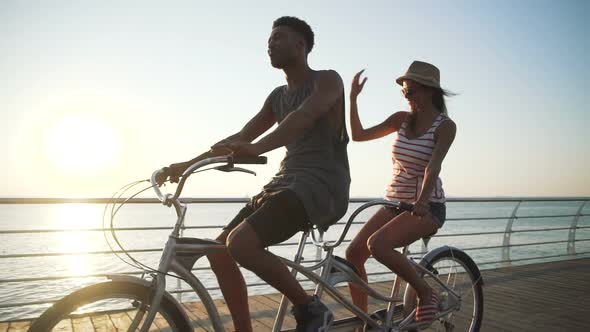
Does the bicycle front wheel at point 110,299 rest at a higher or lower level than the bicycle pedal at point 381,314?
higher

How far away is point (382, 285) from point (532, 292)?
1678mm

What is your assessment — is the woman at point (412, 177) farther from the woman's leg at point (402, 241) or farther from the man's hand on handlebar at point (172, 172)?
the man's hand on handlebar at point (172, 172)

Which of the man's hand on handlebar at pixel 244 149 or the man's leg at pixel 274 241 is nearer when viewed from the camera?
the man's hand on handlebar at pixel 244 149

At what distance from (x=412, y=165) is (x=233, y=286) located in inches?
50.5

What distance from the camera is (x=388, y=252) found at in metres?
2.48

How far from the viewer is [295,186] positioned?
1.91 metres

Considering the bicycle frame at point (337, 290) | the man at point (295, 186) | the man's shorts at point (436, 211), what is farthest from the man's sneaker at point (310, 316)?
the man's shorts at point (436, 211)

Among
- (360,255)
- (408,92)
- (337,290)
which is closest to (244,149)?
(337,290)

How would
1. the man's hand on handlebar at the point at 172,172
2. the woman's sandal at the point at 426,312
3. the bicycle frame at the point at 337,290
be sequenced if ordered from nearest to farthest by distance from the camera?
the man's hand on handlebar at the point at 172,172 → the bicycle frame at the point at 337,290 → the woman's sandal at the point at 426,312

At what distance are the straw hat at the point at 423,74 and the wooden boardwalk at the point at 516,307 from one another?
1909 millimetres

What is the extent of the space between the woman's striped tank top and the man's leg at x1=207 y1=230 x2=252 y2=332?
118 centimetres

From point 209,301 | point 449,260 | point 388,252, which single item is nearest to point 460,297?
point 449,260

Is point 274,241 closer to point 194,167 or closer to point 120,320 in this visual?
point 194,167

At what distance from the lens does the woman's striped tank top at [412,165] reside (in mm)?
2682
